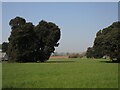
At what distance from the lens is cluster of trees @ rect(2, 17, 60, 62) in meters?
48.8

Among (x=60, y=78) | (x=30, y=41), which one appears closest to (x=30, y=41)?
(x=30, y=41)

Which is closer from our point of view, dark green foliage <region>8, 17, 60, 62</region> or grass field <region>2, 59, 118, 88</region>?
grass field <region>2, 59, 118, 88</region>

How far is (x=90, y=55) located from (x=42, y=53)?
5399 cm

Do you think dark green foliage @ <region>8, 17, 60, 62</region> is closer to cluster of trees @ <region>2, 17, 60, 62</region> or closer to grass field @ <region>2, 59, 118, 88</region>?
cluster of trees @ <region>2, 17, 60, 62</region>

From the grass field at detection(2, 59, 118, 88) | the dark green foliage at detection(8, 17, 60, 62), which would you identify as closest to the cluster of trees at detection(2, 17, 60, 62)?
the dark green foliage at detection(8, 17, 60, 62)

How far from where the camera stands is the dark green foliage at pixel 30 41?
160 ft

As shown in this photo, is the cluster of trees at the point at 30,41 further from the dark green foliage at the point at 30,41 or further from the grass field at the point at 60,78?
the grass field at the point at 60,78

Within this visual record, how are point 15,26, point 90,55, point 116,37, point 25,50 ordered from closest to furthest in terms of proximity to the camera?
1. point 116,37
2. point 25,50
3. point 15,26
4. point 90,55

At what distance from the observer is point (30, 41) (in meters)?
50.8

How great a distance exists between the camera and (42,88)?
34.9ft

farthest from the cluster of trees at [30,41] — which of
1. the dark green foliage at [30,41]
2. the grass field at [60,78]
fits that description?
the grass field at [60,78]

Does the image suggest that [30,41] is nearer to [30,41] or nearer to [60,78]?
[30,41]

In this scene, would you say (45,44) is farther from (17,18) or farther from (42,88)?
(42,88)

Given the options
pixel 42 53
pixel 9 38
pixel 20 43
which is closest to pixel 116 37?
pixel 42 53
